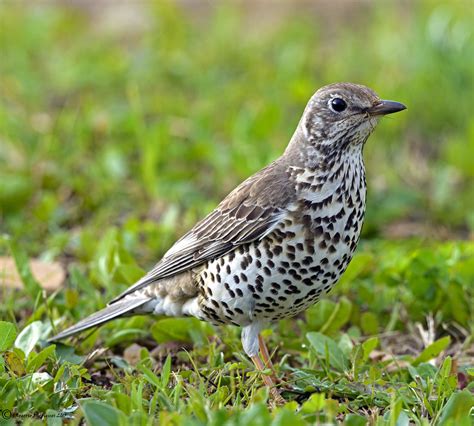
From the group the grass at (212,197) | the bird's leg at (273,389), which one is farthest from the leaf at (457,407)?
the bird's leg at (273,389)

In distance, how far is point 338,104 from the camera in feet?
17.3

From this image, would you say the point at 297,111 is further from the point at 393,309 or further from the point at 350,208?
the point at 350,208

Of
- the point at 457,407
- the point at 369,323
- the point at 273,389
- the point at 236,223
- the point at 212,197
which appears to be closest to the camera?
the point at 457,407

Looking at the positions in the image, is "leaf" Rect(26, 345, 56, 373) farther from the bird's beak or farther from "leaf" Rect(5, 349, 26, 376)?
the bird's beak

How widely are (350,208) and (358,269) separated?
3.68 ft

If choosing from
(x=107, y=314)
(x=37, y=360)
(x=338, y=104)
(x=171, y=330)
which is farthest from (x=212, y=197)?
(x=37, y=360)

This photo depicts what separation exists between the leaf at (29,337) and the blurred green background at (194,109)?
5.20ft

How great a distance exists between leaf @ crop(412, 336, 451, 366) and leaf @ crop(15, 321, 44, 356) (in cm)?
202

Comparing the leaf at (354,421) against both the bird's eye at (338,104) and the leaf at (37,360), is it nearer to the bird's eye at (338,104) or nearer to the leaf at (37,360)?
the leaf at (37,360)

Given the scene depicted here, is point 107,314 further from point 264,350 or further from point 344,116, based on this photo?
point 344,116

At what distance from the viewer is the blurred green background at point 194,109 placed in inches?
301

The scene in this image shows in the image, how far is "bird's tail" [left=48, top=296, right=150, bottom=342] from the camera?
5.47 metres

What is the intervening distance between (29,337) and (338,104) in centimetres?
205

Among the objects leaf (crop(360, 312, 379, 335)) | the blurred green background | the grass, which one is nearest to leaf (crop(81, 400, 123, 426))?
the grass
